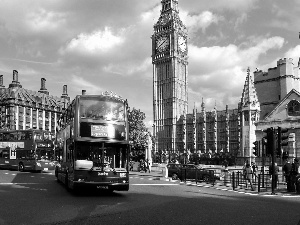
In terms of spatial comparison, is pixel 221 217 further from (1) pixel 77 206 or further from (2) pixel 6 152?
(2) pixel 6 152

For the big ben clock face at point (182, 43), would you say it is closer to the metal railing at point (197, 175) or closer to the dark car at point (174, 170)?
the dark car at point (174, 170)

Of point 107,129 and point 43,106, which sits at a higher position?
point 43,106

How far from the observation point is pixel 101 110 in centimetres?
1473

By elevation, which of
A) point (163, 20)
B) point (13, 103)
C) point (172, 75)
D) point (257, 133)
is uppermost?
point (163, 20)

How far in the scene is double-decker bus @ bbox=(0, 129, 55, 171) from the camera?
31.7 meters

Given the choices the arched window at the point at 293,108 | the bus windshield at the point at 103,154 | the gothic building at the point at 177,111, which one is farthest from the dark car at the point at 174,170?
the gothic building at the point at 177,111

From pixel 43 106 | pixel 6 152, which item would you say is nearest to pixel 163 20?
pixel 43 106

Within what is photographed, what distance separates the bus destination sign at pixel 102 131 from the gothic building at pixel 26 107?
90712 millimetres

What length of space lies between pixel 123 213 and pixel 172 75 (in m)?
109

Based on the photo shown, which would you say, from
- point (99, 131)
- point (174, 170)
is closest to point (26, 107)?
point (174, 170)

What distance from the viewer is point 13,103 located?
10431 centimetres

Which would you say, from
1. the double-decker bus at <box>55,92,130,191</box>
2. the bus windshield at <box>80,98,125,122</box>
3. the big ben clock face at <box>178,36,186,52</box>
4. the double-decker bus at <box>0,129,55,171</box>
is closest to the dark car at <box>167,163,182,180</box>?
the double-decker bus at <box>0,129,55,171</box>

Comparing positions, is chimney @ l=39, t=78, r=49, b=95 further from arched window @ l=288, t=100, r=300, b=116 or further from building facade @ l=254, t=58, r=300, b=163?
arched window @ l=288, t=100, r=300, b=116

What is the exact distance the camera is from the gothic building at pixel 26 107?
103625 millimetres
